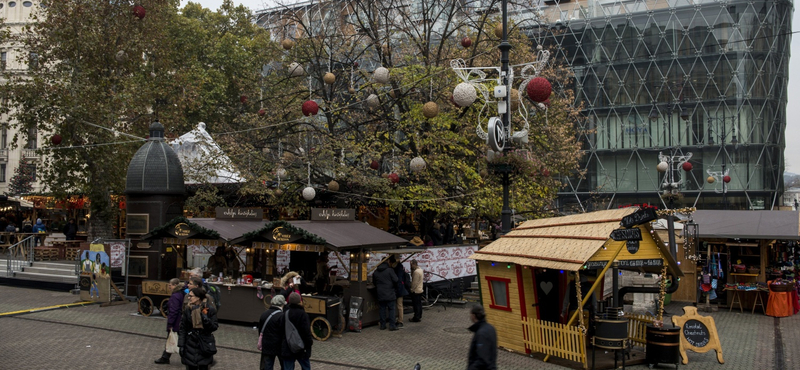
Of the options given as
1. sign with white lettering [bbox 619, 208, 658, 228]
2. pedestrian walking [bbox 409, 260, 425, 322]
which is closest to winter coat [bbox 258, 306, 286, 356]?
sign with white lettering [bbox 619, 208, 658, 228]

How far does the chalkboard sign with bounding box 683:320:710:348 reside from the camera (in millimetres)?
12672

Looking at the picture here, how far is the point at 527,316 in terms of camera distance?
1284cm

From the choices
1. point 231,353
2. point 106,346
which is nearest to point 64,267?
point 106,346

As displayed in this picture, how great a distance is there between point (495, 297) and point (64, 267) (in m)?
17.5

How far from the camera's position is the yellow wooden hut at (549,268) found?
11.6 metres

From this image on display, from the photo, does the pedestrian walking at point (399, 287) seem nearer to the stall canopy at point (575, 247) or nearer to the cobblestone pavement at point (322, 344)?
the cobblestone pavement at point (322, 344)

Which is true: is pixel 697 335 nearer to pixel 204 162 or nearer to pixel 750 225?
pixel 750 225

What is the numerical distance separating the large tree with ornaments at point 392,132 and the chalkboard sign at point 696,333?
734 centimetres

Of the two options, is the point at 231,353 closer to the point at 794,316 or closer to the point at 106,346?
the point at 106,346

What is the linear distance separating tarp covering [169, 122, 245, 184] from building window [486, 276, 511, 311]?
41.5 feet

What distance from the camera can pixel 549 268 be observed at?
1163cm

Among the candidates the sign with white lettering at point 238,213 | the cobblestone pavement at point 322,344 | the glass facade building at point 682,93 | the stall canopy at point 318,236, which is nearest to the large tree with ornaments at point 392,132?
the sign with white lettering at point 238,213

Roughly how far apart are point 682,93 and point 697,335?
118 ft

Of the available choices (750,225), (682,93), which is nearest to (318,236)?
(750,225)
